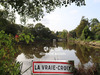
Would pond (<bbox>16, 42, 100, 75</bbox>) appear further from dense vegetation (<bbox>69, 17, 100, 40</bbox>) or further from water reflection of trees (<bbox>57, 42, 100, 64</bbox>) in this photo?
Answer: dense vegetation (<bbox>69, 17, 100, 40</bbox>)

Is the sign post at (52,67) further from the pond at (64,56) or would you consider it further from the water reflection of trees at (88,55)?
the water reflection of trees at (88,55)

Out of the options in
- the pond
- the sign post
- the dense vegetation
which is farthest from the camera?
the dense vegetation

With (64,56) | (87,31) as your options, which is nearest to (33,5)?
(64,56)

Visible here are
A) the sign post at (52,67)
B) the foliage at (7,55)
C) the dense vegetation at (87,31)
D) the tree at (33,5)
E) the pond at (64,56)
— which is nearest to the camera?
the foliage at (7,55)

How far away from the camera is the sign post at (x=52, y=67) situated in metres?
1.84

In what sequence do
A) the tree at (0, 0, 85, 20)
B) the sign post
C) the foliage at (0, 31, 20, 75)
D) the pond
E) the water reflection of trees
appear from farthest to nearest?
the water reflection of trees
the pond
the tree at (0, 0, 85, 20)
the sign post
the foliage at (0, 31, 20, 75)

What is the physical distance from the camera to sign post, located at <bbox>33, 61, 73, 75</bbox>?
72.3 inches

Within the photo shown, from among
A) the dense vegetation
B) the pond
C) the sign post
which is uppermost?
the dense vegetation

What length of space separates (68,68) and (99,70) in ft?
9.42

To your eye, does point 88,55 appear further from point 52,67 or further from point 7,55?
point 7,55

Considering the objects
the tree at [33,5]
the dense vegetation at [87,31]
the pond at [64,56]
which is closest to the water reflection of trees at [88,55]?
the pond at [64,56]

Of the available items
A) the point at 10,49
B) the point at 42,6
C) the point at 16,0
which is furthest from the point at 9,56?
the point at 42,6

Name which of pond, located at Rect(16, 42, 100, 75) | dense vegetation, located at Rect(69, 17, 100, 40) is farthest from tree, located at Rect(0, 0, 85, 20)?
dense vegetation, located at Rect(69, 17, 100, 40)

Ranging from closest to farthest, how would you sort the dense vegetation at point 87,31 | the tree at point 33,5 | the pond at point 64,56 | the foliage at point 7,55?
1. the foliage at point 7,55
2. the tree at point 33,5
3. the pond at point 64,56
4. the dense vegetation at point 87,31
